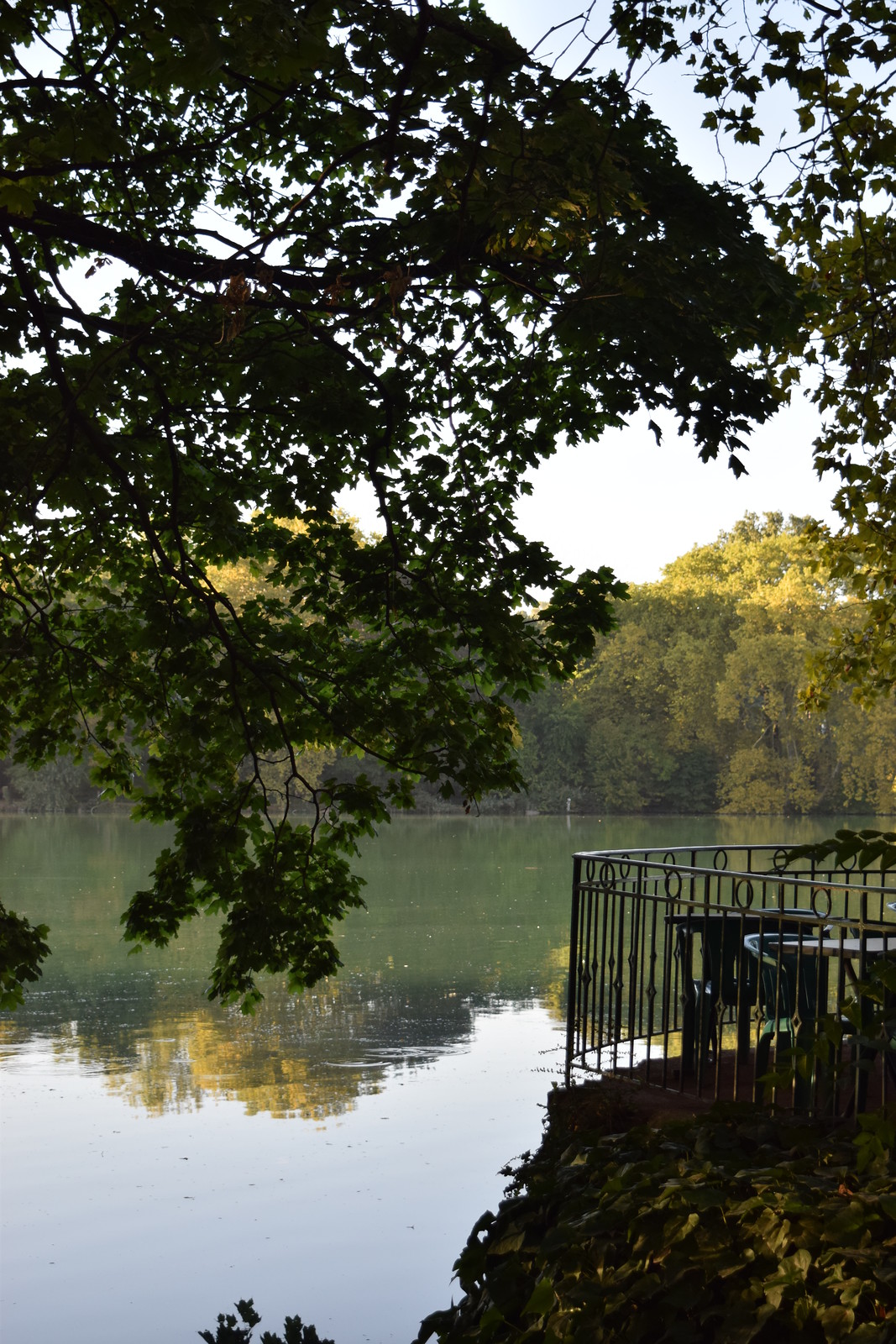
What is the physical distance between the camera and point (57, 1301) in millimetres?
7211

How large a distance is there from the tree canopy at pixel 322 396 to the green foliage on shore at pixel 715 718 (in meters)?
53.9

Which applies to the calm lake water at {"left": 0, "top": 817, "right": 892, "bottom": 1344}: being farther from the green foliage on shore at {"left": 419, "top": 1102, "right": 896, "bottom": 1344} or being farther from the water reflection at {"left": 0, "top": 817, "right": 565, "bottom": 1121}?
the green foliage on shore at {"left": 419, "top": 1102, "right": 896, "bottom": 1344}

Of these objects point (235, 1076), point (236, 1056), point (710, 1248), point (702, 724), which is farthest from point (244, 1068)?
point (702, 724)

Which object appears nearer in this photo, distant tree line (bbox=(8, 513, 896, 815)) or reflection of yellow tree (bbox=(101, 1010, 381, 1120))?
reflection of yellow tree (bbox=(101, 1010, 381, 1120))

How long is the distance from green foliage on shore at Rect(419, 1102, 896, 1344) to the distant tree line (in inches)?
2123

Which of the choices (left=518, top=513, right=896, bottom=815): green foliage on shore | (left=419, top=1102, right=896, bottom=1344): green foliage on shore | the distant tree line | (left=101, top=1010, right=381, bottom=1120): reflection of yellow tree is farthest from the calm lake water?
(left=518, top=513, right=896, bottom=815): green foliage on shore

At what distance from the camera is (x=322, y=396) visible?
6.51 meters

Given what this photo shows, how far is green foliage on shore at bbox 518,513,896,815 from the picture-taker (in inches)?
2413

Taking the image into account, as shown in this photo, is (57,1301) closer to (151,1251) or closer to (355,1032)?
(151,1251)

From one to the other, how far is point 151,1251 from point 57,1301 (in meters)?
0.84

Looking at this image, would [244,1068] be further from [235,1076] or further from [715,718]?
[715,718]

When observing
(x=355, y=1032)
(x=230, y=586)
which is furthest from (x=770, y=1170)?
(x=230, y=586)

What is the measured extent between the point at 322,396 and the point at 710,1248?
174 inches

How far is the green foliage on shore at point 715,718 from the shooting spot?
61.3 meters
